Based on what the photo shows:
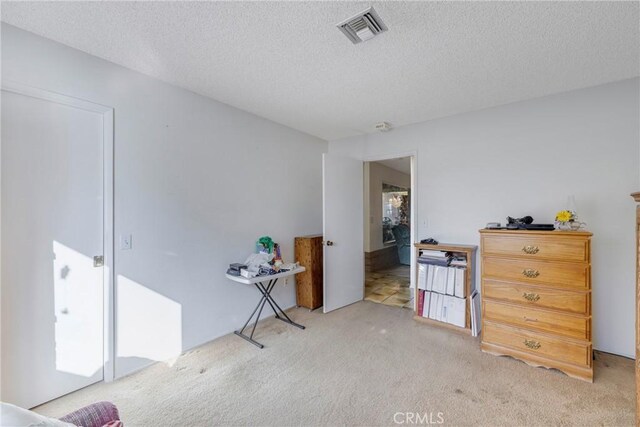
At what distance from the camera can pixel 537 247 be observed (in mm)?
2264

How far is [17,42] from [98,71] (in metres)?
0.41

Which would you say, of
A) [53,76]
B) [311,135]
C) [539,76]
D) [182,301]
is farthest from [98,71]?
[539,76]

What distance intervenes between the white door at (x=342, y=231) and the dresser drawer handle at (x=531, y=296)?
196cm

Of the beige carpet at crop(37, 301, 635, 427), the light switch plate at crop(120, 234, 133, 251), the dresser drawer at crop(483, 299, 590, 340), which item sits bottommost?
the beige carpet at crop(37, 301, 635, 427)

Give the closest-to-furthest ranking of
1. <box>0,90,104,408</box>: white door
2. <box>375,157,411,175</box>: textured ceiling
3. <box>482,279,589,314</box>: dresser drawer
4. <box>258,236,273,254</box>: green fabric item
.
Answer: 1. <box>0,90,104,408</box>: white door
2. <box>482,279,589,314</box>: dresser drawer
3. <box>258,236,273,254</box>: green fabric item
4. <box>375,157,411,175</box>: textured ceiling

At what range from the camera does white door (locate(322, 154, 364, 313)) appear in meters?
3.43

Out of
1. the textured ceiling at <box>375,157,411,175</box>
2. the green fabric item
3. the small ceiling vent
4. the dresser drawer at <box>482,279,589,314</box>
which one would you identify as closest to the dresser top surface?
the dresser drawer at <box>482,279,589,314</box>

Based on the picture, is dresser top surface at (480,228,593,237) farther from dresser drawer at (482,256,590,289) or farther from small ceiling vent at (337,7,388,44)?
small ceiling vent at (337,7,388,44)

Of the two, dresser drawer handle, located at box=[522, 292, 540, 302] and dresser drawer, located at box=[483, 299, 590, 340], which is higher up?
dresser drawer handle, located at box=[522, 292, 540, 302]

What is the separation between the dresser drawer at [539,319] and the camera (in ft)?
Answer: 6.84

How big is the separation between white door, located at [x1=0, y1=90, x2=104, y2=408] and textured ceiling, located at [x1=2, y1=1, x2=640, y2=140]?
65cm

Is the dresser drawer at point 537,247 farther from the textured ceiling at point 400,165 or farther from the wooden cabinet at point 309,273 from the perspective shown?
the textured ceiling at point 400,165

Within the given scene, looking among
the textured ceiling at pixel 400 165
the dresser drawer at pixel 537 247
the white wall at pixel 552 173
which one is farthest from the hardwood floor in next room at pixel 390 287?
the textured ceiling at pixel 400 165

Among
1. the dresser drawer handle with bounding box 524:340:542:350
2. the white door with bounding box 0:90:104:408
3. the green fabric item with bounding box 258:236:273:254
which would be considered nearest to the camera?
the white door with bounding box 0:90:104:408
